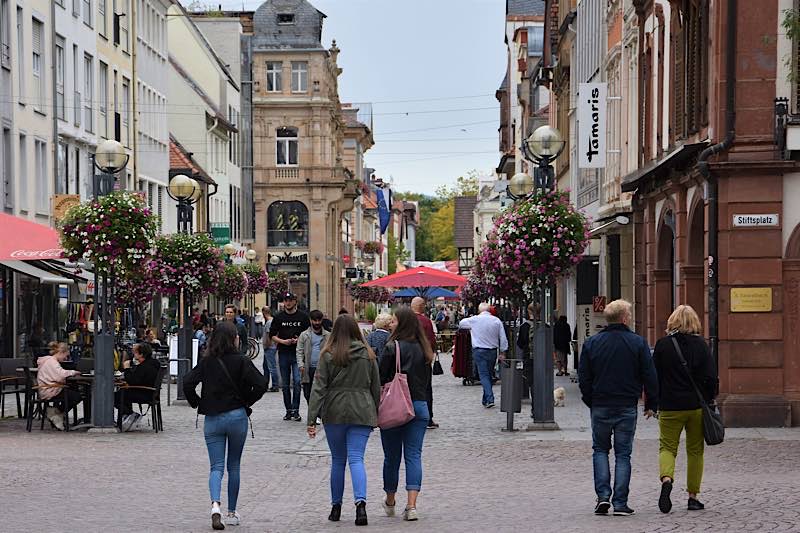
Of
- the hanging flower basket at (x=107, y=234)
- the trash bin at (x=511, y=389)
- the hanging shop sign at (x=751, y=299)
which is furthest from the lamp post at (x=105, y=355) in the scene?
the hanging shop sign at (x=751, y=299)

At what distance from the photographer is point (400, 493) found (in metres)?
14.8

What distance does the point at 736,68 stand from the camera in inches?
837

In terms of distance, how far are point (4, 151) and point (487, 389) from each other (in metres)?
15.3

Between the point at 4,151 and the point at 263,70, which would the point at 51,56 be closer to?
the point at 4,151

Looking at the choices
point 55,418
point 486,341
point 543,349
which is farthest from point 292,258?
point 543,349

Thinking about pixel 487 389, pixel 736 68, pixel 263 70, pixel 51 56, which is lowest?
pixel 487 389

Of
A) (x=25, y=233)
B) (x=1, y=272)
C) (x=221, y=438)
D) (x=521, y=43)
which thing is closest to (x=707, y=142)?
(x=25, y=233)

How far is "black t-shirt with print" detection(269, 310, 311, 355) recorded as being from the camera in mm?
24297

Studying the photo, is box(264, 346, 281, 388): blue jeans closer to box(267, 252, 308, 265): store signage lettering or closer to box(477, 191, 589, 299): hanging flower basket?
box(477, 191, 589, 299): hanging flower basket

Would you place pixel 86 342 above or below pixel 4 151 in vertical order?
below

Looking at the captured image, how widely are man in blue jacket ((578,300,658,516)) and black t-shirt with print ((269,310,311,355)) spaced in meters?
11.8

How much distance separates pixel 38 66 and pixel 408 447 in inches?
1143

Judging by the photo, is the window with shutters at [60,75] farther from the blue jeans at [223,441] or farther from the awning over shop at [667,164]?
the blue jeans at [223,441]

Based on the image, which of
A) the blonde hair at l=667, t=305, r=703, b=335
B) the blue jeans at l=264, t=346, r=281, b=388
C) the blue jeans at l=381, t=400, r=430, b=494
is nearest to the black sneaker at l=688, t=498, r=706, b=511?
the blonde hair at l=667, t=305, r=703, b=335
